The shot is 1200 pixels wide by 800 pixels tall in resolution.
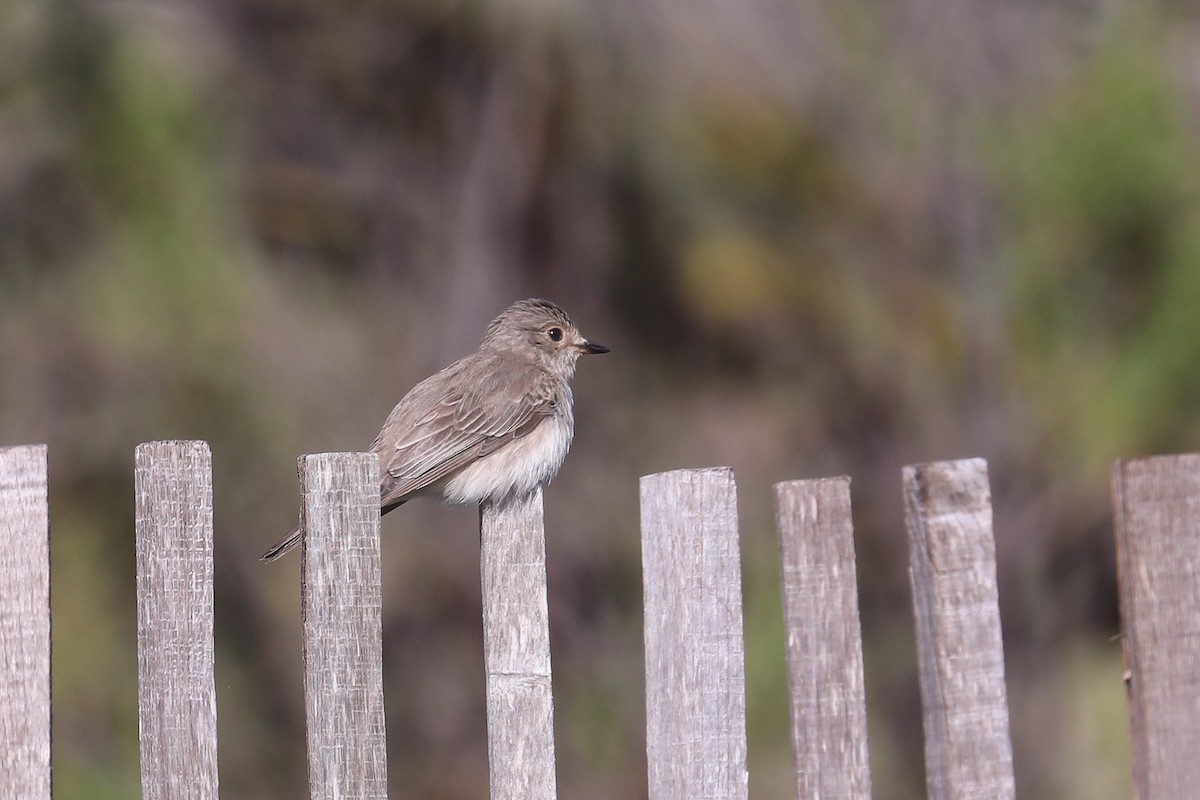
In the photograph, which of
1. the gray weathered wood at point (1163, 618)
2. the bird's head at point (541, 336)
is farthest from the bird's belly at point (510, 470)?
the gray weathered wood at point (1163, 618)

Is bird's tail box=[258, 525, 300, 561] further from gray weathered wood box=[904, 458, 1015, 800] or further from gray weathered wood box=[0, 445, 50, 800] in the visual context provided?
gray weathered wood box=[904, 458, 1015, 800]

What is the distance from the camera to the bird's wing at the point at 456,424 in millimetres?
4250

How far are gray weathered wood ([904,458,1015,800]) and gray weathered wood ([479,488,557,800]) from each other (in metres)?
0.76

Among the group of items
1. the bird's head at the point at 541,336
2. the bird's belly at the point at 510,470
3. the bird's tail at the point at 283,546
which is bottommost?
the bird's tail at the point at 283,546

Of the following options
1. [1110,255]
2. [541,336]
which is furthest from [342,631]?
[1110,255]

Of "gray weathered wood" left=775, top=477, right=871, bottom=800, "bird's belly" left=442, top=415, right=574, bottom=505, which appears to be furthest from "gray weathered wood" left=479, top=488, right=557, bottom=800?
"bird's belly" left=442, top=415, right=574, bottom=505

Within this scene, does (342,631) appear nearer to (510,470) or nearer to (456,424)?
(510,470)

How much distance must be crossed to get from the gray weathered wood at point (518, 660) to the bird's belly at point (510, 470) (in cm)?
124

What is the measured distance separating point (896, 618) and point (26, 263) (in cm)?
460

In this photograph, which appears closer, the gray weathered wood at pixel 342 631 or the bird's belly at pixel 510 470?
the gray weathered wood at pixel 342 631

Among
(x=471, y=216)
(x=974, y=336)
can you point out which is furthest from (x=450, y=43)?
(x=974, y=336)

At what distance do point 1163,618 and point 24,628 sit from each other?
7.08 feet

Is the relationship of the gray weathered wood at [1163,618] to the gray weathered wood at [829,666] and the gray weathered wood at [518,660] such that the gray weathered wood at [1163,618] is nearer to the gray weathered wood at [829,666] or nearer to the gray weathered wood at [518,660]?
the gray weathered wood at [829,666]

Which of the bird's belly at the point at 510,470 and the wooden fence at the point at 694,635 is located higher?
the bird's belly at the point at 510,470
